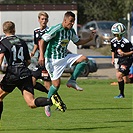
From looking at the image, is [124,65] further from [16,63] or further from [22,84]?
[16,63]

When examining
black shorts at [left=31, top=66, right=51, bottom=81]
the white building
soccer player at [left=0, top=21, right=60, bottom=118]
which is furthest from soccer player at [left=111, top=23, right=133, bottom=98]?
the white building

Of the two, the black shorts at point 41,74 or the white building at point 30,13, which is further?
the white building at point 30,13

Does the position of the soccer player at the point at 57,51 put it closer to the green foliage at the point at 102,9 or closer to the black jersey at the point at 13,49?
the black jersey at the point at 13,49

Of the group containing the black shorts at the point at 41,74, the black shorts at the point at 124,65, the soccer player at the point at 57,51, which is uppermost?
the soccer player at the point at 57,51

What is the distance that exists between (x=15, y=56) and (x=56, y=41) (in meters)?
2.23

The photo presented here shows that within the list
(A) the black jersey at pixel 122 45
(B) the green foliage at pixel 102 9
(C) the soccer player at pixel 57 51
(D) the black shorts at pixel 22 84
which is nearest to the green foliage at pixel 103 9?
(B) the green foliage at pixel 102 9

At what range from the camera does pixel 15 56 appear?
36.4 ft

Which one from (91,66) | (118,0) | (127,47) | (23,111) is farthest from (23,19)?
(118,0)

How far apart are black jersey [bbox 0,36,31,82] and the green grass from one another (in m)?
0.96

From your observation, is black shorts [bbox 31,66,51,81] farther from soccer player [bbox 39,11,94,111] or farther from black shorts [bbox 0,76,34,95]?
black shorts [bbox 0,76,34,95]

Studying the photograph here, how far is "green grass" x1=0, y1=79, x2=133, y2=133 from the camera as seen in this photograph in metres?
11.5

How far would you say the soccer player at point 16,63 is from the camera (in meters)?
11.1

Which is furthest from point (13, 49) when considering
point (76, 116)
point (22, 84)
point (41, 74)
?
point (41, 74)

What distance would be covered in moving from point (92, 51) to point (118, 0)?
14.5 meters
